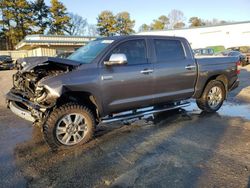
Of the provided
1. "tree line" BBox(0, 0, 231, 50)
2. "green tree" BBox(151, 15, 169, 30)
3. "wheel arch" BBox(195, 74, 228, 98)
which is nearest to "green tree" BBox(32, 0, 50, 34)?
"tree line" BBox(0, 0, 231, 50)

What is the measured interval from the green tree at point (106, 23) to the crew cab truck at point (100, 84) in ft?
180

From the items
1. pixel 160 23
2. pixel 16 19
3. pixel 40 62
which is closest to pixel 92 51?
pixel 40 62

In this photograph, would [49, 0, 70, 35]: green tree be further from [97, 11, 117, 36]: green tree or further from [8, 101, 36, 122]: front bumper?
[8, 101, 36, 122]: front bumper

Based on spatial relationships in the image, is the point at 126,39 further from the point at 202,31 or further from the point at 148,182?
the point at 202,31

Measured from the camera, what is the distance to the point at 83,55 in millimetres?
5270

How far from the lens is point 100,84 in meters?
4.66

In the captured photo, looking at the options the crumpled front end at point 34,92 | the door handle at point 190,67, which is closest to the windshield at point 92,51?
the crumpled front end at point 34,92

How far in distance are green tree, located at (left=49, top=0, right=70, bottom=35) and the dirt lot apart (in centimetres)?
5486

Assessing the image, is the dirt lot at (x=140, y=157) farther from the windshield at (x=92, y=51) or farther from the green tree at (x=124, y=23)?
the green tree at (x=124, y=23)

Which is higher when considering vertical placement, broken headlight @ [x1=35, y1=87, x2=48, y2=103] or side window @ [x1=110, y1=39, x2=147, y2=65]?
side window @ [x1=110, y1=39, x2=147, y2=65]

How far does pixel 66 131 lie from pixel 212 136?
2742 mm

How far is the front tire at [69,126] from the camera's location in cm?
433

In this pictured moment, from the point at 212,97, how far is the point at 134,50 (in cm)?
286

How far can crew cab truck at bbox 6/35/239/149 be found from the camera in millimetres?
4379
